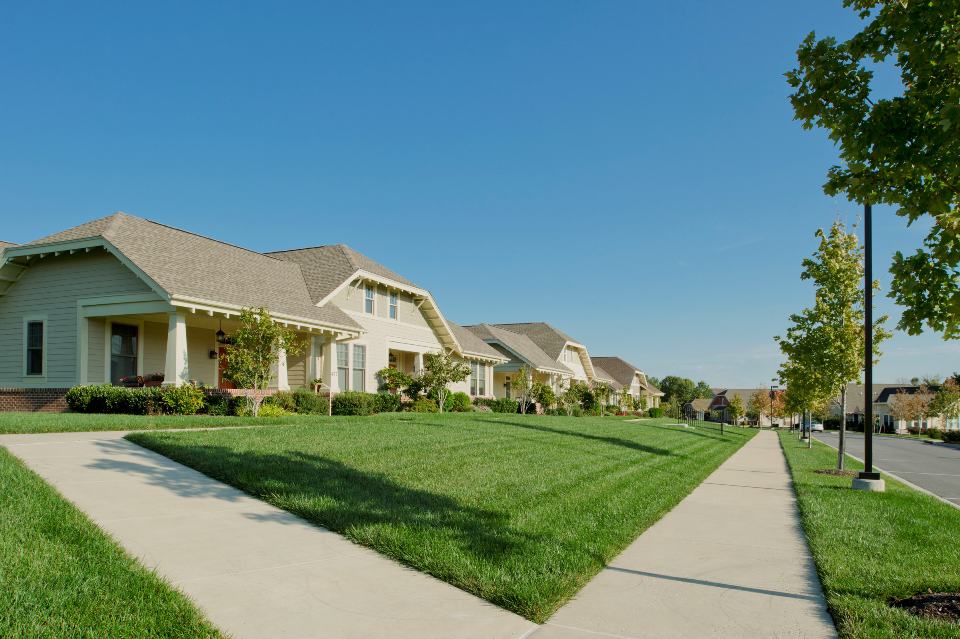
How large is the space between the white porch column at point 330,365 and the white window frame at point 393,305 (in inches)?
193

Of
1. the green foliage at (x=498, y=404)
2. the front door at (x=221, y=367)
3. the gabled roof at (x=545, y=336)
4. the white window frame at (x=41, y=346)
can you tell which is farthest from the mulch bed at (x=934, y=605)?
the gabled roof at (x=545, y=336)

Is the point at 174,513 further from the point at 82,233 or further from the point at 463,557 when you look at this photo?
the point at 82,233

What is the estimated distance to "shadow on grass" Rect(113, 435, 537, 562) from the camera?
624 centimetres

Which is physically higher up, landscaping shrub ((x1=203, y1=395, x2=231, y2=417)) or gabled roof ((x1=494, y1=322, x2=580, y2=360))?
gabled roof ((x1=494, y1=322, x2=580, y2=360))

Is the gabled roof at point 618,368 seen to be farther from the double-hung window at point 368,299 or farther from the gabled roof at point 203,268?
the gabled roof at point 203,268

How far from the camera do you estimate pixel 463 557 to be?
18.7ft

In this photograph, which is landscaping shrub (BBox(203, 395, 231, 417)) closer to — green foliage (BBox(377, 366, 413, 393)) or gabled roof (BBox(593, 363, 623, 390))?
green foliage (BBox(377, 366, 413, 393))

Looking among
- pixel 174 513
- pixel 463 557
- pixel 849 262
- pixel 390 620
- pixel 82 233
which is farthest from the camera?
pixel 82 233

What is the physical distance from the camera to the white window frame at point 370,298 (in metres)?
26.8

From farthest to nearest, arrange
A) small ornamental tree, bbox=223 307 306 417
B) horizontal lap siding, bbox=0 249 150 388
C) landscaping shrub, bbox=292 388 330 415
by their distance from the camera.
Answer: landscaping shrub, bbox=292 388 330 415 < horizontal lap siding, bbox=0 249 150 388 < small ornamental tree, bbox=223 307 306 417

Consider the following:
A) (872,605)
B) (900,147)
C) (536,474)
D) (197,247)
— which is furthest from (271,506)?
(197,247)

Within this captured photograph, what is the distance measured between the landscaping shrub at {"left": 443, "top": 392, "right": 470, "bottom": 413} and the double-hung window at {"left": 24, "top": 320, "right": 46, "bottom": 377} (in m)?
14.9

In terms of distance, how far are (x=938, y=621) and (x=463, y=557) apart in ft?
12.0

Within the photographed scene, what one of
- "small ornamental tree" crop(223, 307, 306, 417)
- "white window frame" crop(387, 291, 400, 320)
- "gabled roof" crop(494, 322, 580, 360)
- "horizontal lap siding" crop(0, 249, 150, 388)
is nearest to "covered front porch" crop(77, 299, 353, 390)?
"horizontal lap siding" crop(0, 249, 150, 388)
